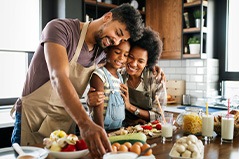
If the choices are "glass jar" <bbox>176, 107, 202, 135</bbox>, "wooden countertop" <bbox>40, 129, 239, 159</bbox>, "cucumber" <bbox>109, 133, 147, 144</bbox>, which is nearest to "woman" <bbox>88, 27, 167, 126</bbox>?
"glass jar" <bbox>176, 107, 202, 135</bbox>

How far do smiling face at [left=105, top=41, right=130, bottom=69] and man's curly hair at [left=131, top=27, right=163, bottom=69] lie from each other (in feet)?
0.47

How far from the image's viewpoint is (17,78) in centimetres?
372

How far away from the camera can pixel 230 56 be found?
4.10 metres

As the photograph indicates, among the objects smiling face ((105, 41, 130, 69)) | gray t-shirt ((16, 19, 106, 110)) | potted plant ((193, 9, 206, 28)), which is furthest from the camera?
potted plant ((193, 9, 206, 28))

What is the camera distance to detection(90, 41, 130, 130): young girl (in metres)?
1.90

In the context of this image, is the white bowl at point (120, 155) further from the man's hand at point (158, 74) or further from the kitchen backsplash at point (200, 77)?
the kitchen backsplash at point (200, 77)

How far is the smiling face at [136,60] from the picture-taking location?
2.09 metres

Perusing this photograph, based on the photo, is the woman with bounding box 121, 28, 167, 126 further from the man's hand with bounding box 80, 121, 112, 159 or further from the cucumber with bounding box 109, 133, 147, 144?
the man's hand with bounding box 80, 121, 112, 159

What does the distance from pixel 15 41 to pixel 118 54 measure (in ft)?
6.79

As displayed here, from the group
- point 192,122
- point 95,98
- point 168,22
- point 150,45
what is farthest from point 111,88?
point 168,22

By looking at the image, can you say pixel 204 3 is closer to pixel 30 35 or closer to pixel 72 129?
pixel 30 35

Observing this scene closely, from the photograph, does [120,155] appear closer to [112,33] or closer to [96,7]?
[112,33]

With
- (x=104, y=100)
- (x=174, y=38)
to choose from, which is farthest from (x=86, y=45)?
(x=174, y=38)

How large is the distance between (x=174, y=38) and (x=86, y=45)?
8.40 ft
